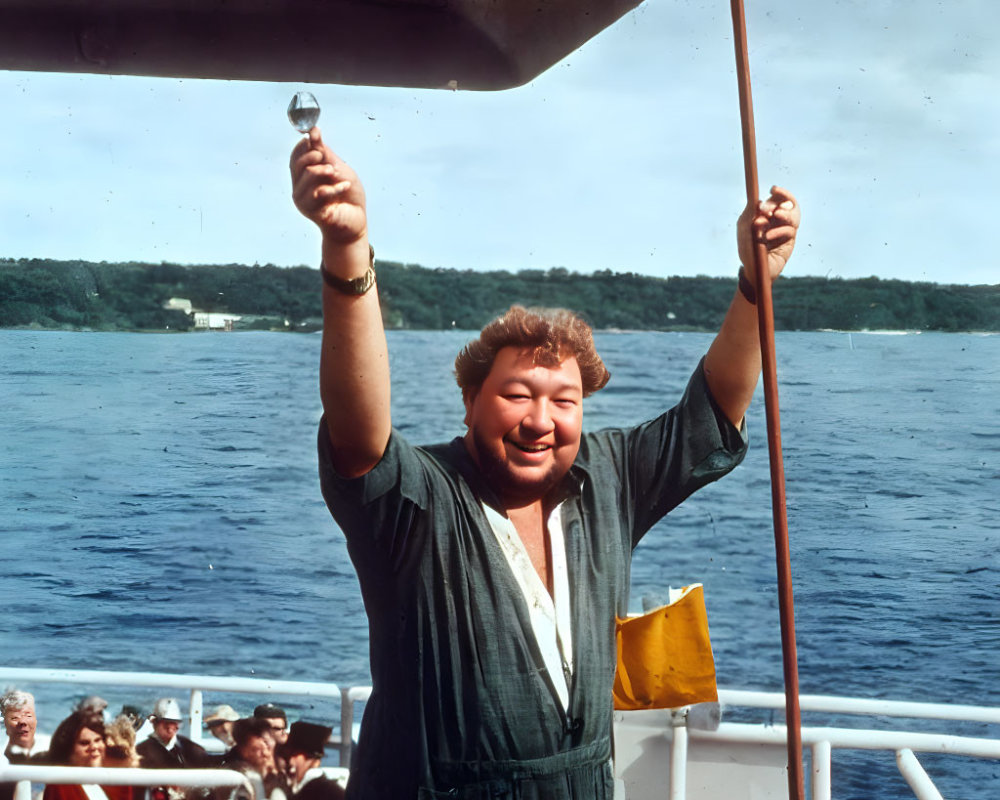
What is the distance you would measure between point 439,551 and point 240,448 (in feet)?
76.6

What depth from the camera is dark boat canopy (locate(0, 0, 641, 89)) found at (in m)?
1.46

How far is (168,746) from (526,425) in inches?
123

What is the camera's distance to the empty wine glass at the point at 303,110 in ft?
3.73

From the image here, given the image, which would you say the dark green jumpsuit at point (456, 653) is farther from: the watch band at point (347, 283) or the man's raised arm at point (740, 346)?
the man's raised arm at point (740, 346)

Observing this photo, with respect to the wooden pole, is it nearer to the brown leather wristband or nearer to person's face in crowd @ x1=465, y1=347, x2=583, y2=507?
the brown leather wristband

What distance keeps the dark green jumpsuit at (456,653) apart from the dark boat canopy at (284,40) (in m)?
0.51

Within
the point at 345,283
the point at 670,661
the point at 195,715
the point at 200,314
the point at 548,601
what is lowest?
the point at 195,715

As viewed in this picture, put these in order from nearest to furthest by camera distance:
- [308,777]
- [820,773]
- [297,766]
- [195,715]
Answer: [820,773], [308,777], [297,766], [195,715]

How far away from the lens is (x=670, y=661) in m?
1.69

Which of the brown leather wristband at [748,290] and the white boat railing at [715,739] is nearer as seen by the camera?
the brown leather wristband at [748,290]

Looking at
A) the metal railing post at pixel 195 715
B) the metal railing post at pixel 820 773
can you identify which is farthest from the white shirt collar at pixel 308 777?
the metal railing post at pixel 820 773

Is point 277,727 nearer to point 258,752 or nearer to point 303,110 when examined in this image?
point 258,752

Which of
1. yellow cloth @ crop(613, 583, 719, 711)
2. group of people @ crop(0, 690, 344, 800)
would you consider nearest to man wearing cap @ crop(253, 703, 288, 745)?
group of people @ crop(0, 690, 344, 800)

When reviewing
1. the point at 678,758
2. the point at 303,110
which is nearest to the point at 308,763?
the point at 678,758
